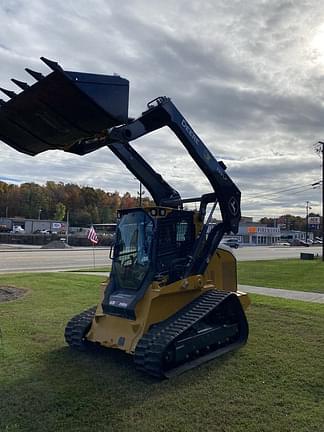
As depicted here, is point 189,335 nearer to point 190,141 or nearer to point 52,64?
point 190,141

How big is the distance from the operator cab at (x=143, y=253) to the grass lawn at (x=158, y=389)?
3.13ft

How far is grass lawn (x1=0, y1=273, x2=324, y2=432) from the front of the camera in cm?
449

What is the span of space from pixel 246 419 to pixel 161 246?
2812 mm

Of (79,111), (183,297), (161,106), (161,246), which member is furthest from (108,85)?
(183,297)

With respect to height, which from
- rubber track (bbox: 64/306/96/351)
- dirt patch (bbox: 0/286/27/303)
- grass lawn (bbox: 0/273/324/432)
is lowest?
grass lawn (bbox: 0/273/324/432)

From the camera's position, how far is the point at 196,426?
4418mm

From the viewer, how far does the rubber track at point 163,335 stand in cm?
552

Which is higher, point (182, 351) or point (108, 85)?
point (108, 85)

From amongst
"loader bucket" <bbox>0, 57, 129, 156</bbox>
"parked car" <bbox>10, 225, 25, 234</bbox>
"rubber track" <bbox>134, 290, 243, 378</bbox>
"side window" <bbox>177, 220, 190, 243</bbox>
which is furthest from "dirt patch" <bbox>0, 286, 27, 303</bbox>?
"parked car" <bbox>10, 225, 25, 234</bbox>

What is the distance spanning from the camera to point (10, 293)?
12945 mm

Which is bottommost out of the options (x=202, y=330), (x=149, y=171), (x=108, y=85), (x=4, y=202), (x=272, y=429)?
(x=272, y=429)

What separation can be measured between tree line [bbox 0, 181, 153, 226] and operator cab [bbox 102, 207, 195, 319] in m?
111

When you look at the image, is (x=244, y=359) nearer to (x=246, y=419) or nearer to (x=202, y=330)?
(x=202, y=330)

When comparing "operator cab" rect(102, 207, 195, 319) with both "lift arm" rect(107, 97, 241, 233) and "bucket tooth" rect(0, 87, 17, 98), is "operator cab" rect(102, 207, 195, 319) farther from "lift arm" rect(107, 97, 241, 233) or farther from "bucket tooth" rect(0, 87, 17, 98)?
"bucket tooth" rect(0, 87, 17, 98)
